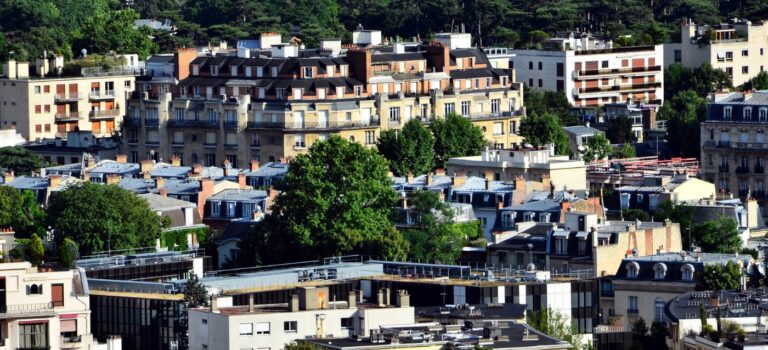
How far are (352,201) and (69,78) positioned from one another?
64327 mm

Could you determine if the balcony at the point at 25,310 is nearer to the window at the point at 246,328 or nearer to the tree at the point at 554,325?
the window at the point at 246,328

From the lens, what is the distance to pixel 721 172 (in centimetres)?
14888

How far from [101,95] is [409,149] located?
A: 36008 millimetres

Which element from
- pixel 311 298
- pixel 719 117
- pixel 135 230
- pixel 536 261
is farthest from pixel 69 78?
pixel 311 298

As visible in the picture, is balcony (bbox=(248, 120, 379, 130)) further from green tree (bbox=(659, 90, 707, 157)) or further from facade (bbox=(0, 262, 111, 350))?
facade (bbox=(0, 262, 111, 350))

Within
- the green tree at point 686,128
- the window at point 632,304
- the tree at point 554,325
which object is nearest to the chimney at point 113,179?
the window at point 632,304

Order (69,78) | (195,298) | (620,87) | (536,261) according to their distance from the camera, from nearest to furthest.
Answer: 1. (195,298)
2. (536,261)
3. (69,78)
4. (620,87)

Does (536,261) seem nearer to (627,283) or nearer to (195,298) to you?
(627,283)

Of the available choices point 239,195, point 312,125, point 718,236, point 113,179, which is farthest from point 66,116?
point 718,236

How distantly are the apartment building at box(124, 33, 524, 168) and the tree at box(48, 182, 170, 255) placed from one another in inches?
1258

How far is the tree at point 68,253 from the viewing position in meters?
101

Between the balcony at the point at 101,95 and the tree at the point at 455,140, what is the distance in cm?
3239

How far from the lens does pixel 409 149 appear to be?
5994 inches

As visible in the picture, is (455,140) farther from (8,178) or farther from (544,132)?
(8,178)
